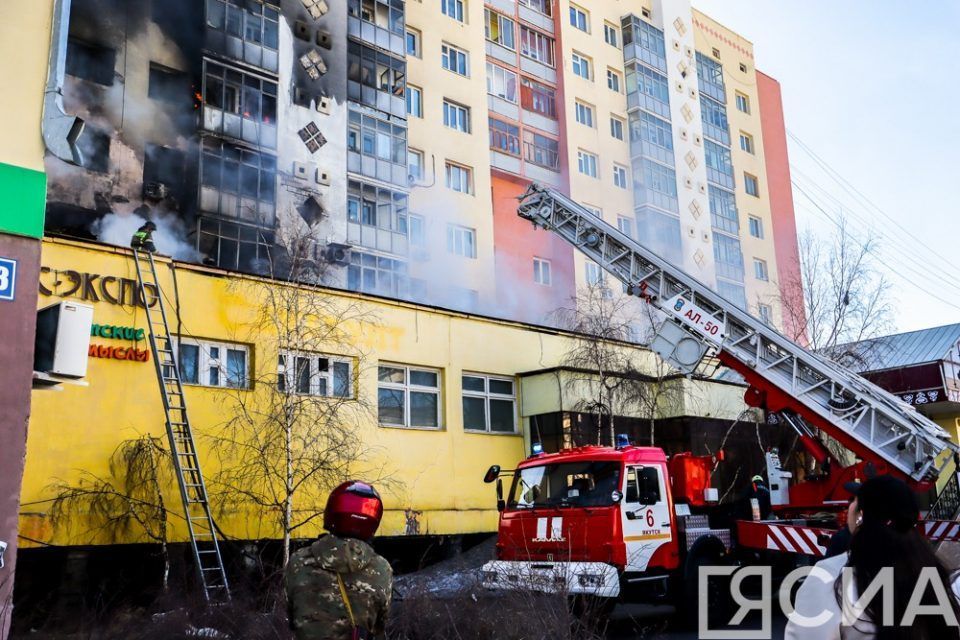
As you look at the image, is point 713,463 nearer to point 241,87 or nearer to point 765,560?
point 765,560

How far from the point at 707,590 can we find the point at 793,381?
497cm

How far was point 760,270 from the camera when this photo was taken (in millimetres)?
50062

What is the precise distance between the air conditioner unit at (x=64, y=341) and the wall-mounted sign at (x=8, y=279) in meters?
0.55

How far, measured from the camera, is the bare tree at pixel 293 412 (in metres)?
13.6

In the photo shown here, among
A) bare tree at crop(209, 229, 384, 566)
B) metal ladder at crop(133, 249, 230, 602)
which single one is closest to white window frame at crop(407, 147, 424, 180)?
bare tree at crop(209, 229, 384, 566)

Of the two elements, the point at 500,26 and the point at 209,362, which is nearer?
the point at 209,362

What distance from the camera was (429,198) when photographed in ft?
112

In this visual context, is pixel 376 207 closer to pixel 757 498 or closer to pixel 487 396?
pixel 487 396

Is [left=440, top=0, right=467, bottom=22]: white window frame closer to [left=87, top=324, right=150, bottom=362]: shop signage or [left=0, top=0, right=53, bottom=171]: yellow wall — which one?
[left=87, top=324, right=150, bottom=362]: shop signage

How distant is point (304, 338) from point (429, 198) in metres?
20.3

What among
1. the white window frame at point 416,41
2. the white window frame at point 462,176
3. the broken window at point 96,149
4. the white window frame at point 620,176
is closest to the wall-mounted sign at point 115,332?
the broken window at point 96,149

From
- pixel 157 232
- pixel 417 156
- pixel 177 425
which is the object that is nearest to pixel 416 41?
pixel 417 156

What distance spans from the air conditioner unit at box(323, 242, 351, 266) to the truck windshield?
20.2 meters

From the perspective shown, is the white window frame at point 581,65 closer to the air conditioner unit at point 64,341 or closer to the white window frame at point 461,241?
the white window frame at point 461,241
